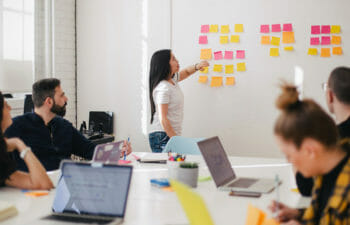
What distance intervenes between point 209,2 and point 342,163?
360 cm

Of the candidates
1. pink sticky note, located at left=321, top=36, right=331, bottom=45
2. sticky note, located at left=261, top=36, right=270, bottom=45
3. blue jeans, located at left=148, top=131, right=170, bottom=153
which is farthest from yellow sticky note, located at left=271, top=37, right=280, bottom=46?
blue jeans, located at left=148, top=131, right=170, bottom=153

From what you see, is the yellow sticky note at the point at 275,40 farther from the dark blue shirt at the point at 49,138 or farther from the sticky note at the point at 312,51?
the dark blue shirt at the point at 49,138

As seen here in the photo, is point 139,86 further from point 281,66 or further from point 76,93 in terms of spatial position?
point 281,66

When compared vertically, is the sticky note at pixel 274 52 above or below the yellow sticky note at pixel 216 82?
above

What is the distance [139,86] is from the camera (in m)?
5.17

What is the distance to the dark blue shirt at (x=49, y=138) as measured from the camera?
3123mm

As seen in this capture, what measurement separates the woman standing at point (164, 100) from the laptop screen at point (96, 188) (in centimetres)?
224

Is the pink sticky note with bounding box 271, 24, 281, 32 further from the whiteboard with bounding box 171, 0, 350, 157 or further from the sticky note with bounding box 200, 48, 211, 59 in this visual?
the sticky note with bounding box 200, 48, 211, 59

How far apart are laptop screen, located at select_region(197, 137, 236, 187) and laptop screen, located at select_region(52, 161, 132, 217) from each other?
640 mm

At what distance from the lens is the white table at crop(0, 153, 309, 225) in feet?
6.13

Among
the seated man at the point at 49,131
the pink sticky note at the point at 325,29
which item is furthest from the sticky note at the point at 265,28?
the seated man at the point at 49,131

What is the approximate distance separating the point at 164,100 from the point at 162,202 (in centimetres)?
205

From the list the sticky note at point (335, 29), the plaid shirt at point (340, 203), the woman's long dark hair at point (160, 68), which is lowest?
the plaid shirt at point (340, 203)

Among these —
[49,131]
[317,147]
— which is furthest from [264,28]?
[317,147]
